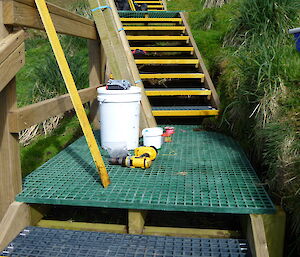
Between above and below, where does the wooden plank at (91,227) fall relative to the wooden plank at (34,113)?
below

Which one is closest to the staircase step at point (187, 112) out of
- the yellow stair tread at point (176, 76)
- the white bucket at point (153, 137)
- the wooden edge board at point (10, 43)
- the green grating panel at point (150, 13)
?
the yellow stair tread at point (176, 76)

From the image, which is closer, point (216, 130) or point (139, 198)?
point (139, 198)

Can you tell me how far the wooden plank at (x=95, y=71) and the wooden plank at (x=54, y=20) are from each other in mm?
225

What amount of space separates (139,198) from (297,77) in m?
1.45

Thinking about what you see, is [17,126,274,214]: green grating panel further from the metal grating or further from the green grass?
the green grass

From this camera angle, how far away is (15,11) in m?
1.91

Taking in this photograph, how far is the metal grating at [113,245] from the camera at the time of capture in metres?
1.75

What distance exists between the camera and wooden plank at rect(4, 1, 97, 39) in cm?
188

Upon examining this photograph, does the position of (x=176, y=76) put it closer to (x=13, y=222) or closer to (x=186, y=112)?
(x=186, y=112)

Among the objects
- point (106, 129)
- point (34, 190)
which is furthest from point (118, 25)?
point (34, 190)

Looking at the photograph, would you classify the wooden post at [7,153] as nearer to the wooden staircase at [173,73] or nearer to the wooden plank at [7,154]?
the wooden plank at [7,154]

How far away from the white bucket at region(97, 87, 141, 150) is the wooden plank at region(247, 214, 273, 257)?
4.92 ft

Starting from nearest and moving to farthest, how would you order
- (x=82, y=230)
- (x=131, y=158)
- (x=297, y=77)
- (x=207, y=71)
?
1. (x=82, y=230)
2. (x=297, y=77)
3. (x=131, y=158)
4. (x=207, y=71)

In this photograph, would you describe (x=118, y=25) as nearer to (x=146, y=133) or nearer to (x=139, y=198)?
(x=146, y=133)
